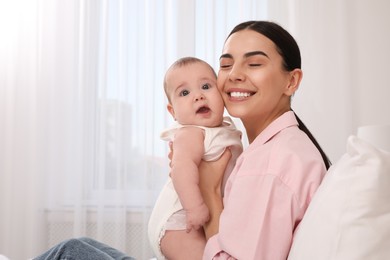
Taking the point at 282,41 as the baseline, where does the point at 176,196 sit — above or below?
below

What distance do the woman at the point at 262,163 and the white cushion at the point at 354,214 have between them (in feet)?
0.44

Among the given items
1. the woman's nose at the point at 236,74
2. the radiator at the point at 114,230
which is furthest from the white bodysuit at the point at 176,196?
the radiator at the point at 114,230

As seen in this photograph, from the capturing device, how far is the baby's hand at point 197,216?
4.43 ft

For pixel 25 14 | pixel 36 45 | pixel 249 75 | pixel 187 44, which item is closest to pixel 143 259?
pixel 187 44

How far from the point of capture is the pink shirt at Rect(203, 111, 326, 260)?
1.07 meters

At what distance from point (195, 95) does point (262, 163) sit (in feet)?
1.61

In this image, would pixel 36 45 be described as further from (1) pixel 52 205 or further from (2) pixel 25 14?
(1) pixel 52 205

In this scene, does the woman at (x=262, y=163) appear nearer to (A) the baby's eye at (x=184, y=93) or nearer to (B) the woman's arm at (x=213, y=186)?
(B) the woman's arm at (x=213, y=186)

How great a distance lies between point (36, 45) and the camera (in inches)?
140

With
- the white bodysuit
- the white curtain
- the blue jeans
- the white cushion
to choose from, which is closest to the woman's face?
the white bodysuit

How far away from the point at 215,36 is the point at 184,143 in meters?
1.98

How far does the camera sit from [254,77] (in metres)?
1.35

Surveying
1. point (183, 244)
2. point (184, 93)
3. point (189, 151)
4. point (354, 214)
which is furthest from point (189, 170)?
point (354, 214)

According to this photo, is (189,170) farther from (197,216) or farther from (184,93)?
(184,93)
